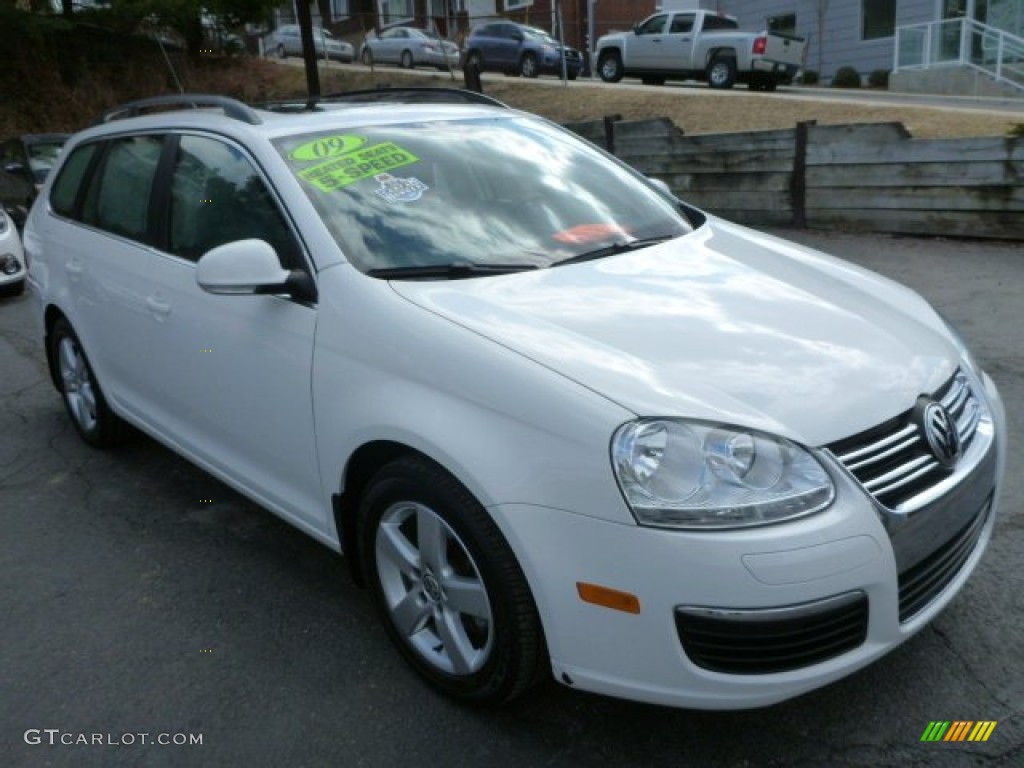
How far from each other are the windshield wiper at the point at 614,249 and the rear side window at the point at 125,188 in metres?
1.87

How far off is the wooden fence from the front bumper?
6.74 meters

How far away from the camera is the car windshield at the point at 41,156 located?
11.9m

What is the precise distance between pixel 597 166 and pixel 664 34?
789 inches

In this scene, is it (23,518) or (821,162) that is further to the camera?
(821,162)

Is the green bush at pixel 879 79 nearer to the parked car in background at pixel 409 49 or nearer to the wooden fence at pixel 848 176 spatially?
the parked car in background at pixel 409 49

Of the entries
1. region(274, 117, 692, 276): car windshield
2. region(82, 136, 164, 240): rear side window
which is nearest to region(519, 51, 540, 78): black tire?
region(82, 136, 164, 240): rear side window

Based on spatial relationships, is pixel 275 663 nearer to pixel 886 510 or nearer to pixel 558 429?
pixel 558 429

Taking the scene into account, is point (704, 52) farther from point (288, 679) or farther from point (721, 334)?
point (288, 679)

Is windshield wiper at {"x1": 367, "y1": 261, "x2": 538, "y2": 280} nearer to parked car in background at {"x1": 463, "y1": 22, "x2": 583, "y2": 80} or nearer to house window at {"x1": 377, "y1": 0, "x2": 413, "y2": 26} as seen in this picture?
parked car in background at {"x1": 463, "y1": 22, "x2": 583, "y2": 80}

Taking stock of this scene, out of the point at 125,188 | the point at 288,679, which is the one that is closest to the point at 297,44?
the point at 125,188

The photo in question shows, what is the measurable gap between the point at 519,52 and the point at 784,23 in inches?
439

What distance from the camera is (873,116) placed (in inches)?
533

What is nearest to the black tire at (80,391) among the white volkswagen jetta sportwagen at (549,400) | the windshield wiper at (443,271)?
the white volkswagen jetta sportwagen at (549,400)

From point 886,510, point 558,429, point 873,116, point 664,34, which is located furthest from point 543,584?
point 664,34
